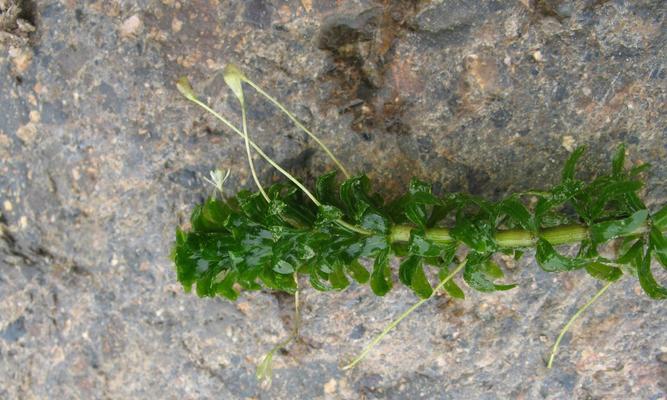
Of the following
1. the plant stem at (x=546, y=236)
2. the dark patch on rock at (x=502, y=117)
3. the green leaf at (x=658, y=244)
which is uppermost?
the dark patch on rock at (x=502, y=117)

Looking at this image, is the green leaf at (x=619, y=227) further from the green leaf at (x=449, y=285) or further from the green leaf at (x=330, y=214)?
the green leaf at (x=330, y=214)

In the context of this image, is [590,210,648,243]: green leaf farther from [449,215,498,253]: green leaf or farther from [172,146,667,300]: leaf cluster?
[449,215,498,253]: green leaf

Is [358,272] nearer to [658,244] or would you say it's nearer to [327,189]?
[327,189]

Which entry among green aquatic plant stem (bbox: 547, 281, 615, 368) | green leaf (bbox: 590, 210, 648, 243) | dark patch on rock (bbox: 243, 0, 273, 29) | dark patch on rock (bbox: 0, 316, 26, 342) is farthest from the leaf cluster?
dark patch on rock (bbox: 0, 316, 26, 342)

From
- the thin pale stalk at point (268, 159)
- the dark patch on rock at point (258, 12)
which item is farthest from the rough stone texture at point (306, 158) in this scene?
the thin pale stalk at point (268, 159)

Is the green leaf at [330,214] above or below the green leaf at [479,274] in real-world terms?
above

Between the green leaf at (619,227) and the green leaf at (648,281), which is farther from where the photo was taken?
the green leaf at (648,281)

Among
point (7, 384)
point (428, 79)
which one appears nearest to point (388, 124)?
point (428, 79)
